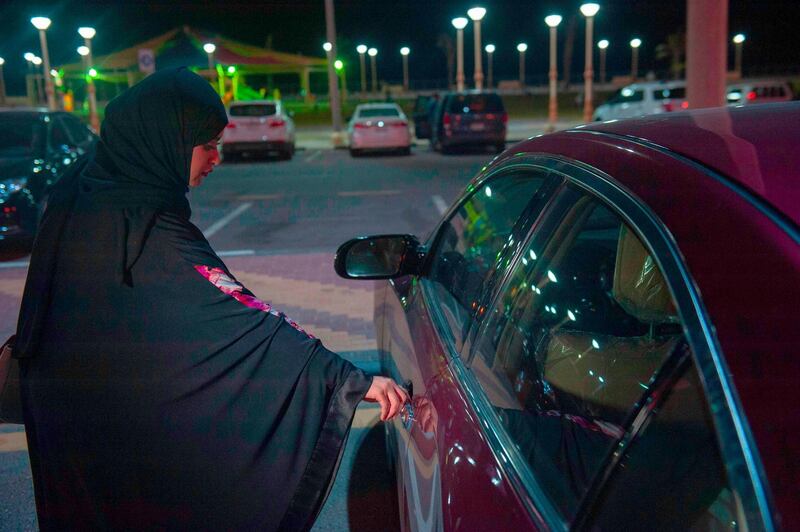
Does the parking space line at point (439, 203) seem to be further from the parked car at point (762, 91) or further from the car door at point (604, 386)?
the parked car at point (762, 91)

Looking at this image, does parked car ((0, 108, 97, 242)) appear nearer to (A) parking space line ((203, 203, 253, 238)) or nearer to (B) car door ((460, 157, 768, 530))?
(A) parking space line ((203, 203, 253, 238))

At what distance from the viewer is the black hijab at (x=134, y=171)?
185 cm

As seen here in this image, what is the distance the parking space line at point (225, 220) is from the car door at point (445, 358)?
6982mm

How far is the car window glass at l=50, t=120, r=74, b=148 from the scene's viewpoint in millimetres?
9781

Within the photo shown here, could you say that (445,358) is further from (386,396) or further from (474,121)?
(474,121)

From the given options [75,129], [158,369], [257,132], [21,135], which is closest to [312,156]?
[257,132]

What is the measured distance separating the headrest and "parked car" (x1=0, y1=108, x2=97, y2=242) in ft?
25.2

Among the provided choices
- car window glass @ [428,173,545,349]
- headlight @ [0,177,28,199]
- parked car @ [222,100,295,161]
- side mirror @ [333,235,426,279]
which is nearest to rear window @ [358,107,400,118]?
parked car @ [222,100,295,161]

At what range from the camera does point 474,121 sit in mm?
20625

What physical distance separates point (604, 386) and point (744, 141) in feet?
2.00

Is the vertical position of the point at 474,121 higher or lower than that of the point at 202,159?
higher

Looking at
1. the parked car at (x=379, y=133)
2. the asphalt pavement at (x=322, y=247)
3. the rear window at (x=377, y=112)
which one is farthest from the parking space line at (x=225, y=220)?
the rear window at (x=377, y=112)

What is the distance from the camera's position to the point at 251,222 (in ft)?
35.3

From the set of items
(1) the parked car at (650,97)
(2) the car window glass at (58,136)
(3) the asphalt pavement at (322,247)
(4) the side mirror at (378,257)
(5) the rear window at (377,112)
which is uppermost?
(1) the parked car at (650,97)
